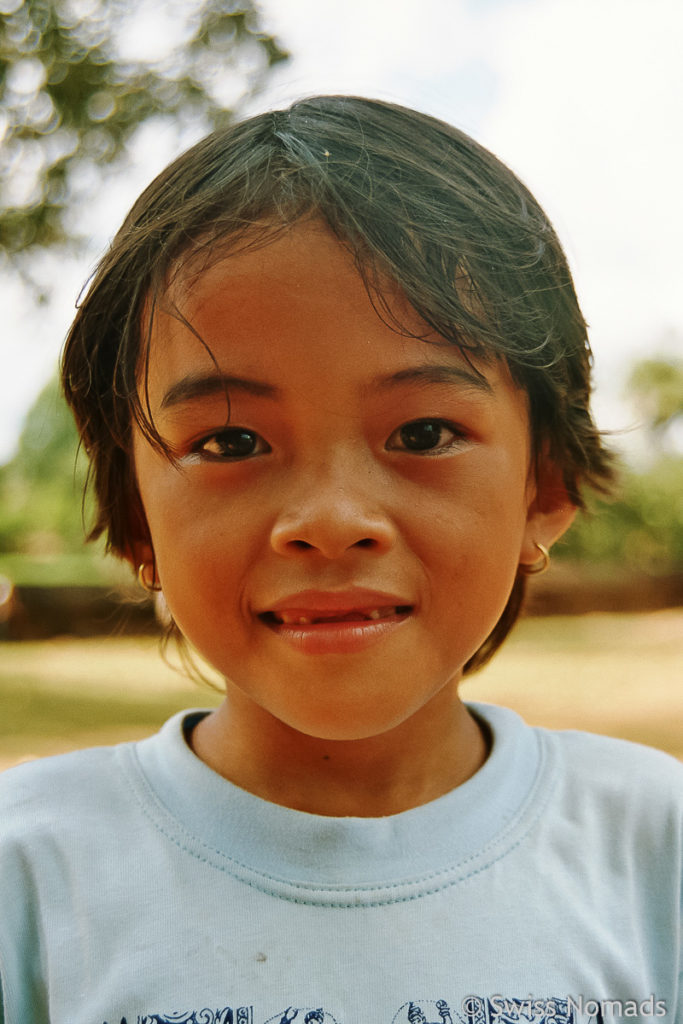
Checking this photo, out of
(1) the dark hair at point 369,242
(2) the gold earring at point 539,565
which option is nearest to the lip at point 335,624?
(1) the dark hair at point 369,242

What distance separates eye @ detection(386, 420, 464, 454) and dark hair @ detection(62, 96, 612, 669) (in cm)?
9

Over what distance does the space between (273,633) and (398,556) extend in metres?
0.15

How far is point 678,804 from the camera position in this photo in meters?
1.16

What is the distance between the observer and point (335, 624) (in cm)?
96

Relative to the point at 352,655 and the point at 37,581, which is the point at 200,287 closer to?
the point at 352,655

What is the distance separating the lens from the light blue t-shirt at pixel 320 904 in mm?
947

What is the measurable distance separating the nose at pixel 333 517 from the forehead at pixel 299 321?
3.6 inches

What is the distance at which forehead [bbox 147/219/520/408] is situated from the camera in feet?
3.13

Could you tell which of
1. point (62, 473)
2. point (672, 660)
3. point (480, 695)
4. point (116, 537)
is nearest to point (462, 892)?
point (116, 537)

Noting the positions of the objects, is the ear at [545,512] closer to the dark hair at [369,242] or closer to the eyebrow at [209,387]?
the dark hair at [369,242]

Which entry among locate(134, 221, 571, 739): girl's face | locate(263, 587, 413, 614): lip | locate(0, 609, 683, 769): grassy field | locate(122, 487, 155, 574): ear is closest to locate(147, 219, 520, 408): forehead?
locate(134, 221, 571, 739): girl's face

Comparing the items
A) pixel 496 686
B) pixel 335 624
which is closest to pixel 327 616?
pixel 335 624

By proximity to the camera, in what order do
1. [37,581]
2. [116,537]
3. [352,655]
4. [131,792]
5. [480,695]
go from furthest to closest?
[37,581], [480,695], [116,537], [131,792], [352,655]

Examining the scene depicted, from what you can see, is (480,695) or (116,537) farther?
(480,695)
